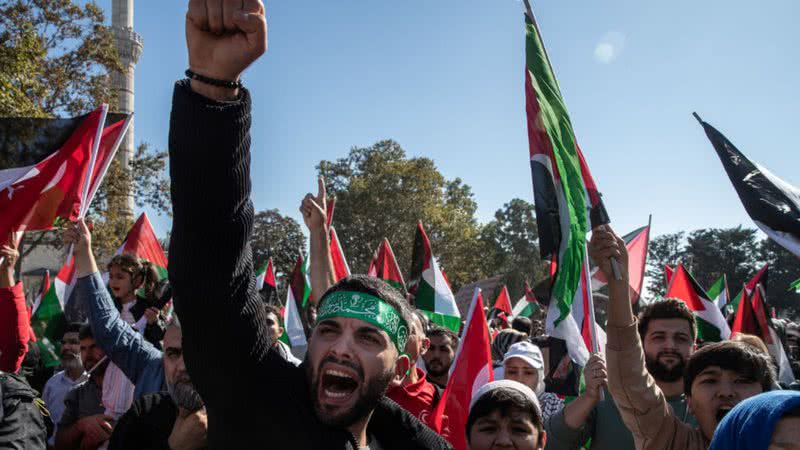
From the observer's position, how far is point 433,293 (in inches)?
306

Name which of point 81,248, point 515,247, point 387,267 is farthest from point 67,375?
point 515,247

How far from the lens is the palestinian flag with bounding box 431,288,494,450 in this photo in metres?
3.84

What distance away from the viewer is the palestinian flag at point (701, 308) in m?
6.56

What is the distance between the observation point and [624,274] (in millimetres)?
2623

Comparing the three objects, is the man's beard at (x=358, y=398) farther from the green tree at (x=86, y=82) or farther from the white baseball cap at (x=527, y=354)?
the green tree at (x=86, y=82)

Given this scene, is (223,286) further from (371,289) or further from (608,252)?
(608,252)

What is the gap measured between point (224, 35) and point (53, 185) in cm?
353

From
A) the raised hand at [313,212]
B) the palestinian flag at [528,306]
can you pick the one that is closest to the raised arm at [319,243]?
the raised hand at [313,212]

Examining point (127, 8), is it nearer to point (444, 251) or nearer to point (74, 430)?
point (444, 251)

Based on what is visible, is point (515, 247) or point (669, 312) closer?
point (669, 312)

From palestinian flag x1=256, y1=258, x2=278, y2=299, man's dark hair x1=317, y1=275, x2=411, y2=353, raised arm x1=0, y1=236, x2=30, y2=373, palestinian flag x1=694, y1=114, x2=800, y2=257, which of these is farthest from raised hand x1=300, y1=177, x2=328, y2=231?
palestinian flag x1=256, y1=258, x2=278, y2=299

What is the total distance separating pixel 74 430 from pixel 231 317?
309 centimetres

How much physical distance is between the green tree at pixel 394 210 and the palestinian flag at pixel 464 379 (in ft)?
104

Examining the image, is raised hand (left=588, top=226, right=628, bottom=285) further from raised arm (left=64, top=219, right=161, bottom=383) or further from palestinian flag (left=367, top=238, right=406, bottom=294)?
palestinian flag (left=367, top=238, right=406, bottom=294)
